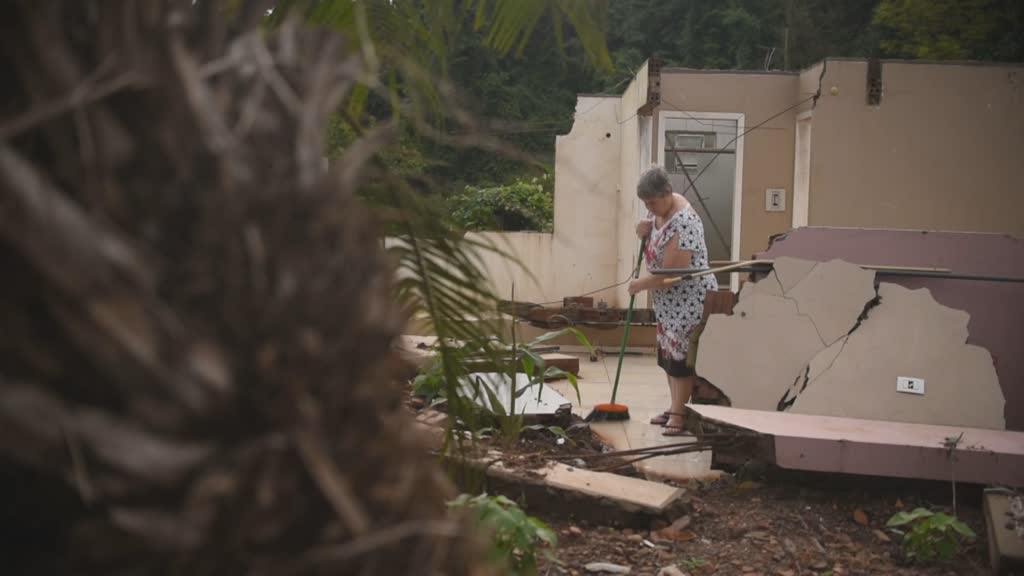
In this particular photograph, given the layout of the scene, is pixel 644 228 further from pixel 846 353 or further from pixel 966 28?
pixel 966 28

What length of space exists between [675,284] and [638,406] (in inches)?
73.9

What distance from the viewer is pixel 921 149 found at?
413 inches

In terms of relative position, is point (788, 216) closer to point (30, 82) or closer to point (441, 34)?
point (441, 34)

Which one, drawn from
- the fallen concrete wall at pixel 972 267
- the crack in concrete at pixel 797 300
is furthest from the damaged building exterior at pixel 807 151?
the crack in concrete at pixel 797 300

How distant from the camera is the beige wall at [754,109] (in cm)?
1141

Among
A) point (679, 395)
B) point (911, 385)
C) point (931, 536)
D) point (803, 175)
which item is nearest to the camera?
point (931, 536)

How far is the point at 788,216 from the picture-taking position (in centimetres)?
1180

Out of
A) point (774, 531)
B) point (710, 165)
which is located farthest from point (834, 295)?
point (710, 165)

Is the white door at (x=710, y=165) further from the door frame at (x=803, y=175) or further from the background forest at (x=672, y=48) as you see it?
the background forest at (x=672, y=48)

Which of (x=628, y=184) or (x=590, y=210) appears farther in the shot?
(x=590, y=210)

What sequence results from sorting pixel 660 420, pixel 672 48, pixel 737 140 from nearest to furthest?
pixel 660 420, pixel 737 140, pixel 672 48

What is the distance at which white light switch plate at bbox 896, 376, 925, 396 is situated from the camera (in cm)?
505

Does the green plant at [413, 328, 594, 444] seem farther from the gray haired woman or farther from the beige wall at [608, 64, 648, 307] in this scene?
the beige wall at [608, 64, 648, 307]

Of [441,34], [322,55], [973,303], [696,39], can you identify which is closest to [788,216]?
[973,303]
